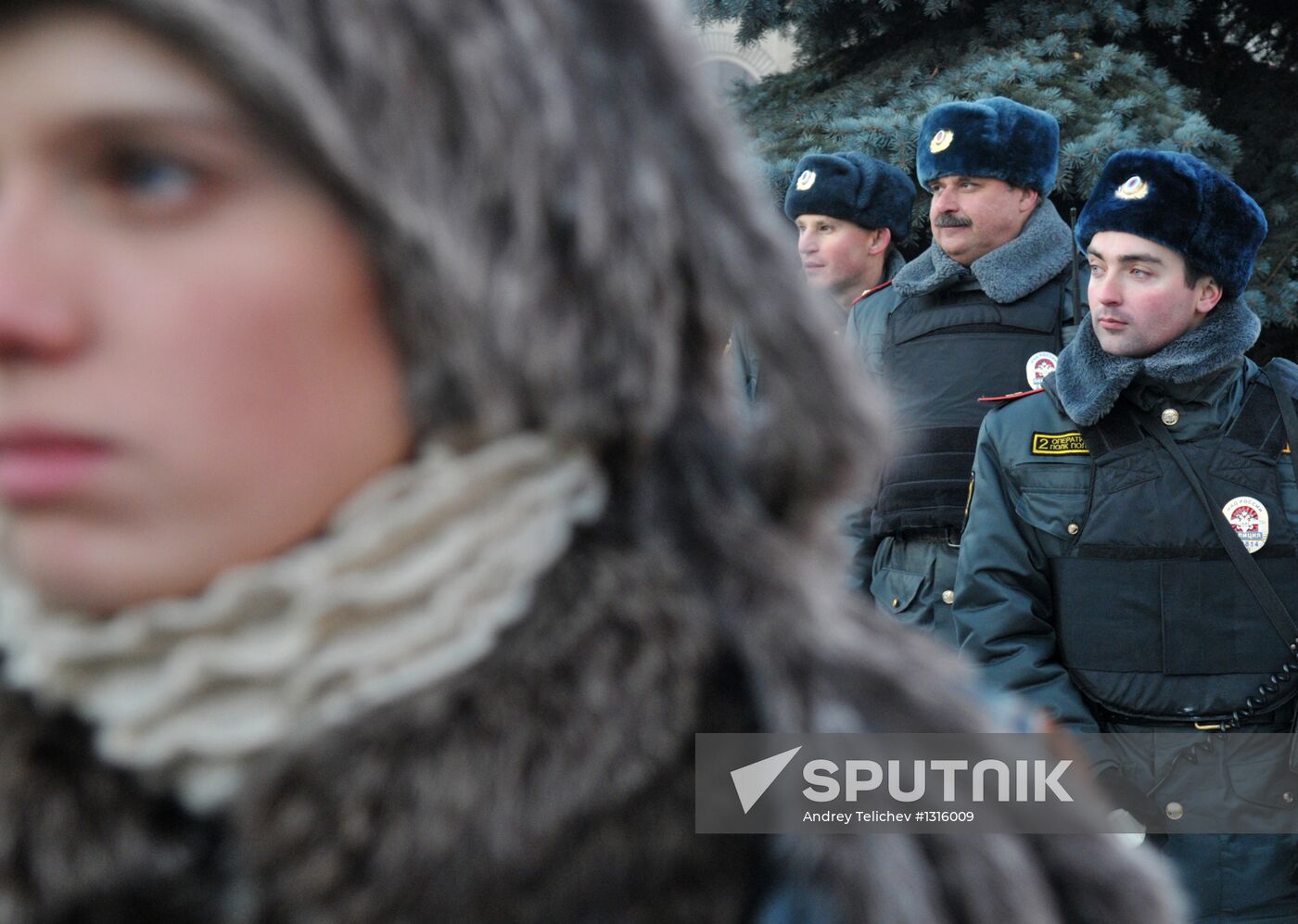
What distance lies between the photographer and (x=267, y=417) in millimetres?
891

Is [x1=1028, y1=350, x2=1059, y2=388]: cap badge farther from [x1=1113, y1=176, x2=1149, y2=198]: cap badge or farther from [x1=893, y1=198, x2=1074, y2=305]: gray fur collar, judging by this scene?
[x1=1113, y1=176, x2=1149, y2=198]: cap badge

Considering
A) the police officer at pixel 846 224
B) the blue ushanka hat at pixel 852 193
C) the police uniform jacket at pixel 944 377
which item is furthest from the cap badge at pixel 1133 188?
the blue ushanka hat at pixel 852 193

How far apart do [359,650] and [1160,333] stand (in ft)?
9.27

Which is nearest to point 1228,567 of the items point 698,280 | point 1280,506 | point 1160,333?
point 1280,506

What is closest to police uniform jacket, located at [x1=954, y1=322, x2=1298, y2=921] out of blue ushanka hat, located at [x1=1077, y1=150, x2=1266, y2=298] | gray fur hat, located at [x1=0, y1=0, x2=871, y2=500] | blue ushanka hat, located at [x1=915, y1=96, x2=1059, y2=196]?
blue ushanka hat, located at [x1=1077, y1=150, x2=1266, y2=298]

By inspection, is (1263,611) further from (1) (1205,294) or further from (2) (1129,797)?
(1) (1205,294)

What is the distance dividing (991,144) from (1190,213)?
129 cm

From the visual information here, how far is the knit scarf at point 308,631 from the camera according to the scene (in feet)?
2.93

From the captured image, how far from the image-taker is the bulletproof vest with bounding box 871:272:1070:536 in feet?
13.7

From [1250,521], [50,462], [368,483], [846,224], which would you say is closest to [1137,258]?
[1250,521]

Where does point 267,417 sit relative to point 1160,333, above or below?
above

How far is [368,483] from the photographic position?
37.1 inches

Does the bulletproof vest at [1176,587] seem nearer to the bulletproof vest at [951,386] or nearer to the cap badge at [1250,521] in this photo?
the cap badge at [1250,521]

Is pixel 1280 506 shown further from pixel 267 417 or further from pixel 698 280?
pixel 267 417
